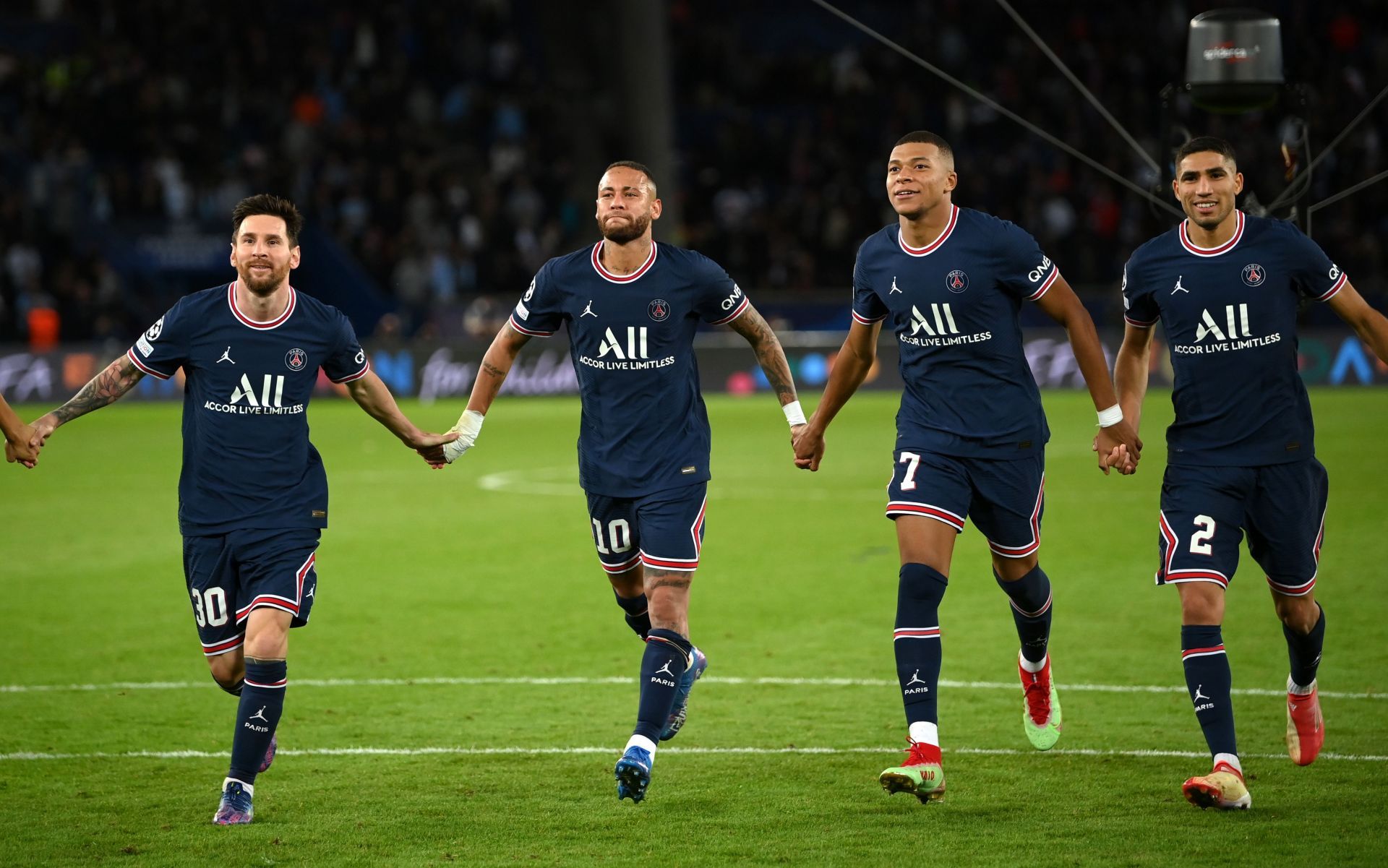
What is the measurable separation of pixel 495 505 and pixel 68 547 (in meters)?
4.00

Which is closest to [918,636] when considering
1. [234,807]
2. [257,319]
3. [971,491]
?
[971,491]

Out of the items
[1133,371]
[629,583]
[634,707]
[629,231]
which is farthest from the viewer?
[634,707]

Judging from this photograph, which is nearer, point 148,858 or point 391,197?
point 148,858

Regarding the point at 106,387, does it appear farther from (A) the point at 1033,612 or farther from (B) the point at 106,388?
(A) the point at 1033,612

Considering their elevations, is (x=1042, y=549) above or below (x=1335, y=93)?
below

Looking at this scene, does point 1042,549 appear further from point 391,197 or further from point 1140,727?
point 391,197

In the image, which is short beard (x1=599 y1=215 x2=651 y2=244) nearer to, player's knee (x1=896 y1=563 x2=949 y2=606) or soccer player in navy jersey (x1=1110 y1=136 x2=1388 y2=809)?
player's knee (x1=896 y1=563 x2=949 y2=606)

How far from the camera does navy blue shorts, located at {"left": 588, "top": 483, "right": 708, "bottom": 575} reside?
6.82 m

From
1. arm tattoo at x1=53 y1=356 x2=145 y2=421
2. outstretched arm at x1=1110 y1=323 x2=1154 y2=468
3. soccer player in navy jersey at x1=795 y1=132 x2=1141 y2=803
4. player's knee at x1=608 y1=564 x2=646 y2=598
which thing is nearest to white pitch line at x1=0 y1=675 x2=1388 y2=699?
player's knee at x1=608 y1=564 x2=646 y2=598

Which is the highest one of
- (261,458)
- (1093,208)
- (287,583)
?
(1093,208)

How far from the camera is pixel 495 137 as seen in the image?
35.3 meters

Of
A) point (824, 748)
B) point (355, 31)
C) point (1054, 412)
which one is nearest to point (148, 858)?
point (824, 748)

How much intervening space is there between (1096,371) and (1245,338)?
1.82 ft

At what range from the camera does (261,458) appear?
6559mm
